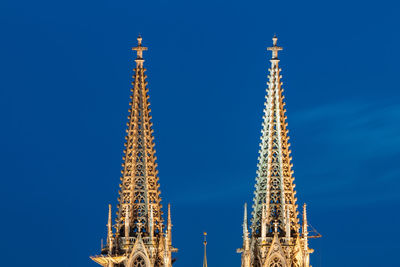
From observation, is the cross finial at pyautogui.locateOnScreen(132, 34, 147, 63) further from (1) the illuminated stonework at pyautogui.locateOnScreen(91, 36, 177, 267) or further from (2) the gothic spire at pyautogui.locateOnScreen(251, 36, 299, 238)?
(2) the gothic spire at pyautogui.locateOnScreen(251, 36, 299, 238)

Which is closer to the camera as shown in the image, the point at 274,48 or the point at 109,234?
the point at 109,234

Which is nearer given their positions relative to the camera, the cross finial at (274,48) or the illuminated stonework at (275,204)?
the illuminated stonework at (275,204)

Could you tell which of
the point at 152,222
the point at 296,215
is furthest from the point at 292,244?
the point at 152,222

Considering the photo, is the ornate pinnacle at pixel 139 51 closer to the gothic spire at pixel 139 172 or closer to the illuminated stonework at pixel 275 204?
the gothic spire at pixel 139 172

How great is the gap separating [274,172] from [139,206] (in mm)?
8365

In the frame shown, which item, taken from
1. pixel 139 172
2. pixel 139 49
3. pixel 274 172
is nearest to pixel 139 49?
pixel 139 49

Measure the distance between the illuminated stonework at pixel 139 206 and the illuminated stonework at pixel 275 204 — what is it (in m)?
5.21

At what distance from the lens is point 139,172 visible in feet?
294

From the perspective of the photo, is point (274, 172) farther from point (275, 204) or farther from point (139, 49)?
point (139, 49)

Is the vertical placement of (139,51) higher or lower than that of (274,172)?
higher

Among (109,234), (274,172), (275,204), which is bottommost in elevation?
(109,234)

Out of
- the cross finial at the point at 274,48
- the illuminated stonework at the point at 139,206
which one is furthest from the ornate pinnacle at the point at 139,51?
the cross finial at the point at 274,48

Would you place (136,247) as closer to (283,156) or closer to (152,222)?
(152,222)

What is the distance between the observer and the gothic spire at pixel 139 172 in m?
89.2
